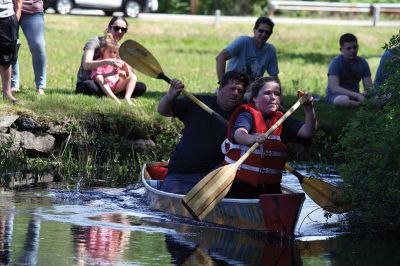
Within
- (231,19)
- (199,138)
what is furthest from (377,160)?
(231,19)

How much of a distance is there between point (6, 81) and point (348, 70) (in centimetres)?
445

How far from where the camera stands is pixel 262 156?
10.2 m

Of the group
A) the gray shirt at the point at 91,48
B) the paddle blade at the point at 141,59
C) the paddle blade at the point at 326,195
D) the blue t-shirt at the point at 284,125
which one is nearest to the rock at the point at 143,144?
the paddle blade at the point at 141,59

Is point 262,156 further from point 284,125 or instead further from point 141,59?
point 141,59

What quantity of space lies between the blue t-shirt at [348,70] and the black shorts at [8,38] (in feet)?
13.5

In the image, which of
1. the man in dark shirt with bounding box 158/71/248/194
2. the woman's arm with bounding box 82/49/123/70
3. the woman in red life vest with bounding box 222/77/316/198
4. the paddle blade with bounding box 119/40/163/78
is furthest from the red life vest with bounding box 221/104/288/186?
the woman's arm with bounding box 82/49/123/70

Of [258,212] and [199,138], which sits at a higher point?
[199,138]

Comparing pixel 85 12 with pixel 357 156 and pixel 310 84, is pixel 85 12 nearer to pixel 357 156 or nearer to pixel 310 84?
pixel 310 84

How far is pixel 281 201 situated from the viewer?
9797 mm

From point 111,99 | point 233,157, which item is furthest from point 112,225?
point 111,99

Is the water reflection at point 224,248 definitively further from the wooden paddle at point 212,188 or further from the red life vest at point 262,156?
the red life vest at point 262,156

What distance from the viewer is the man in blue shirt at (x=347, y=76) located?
1516 cm

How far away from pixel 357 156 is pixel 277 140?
76 cm

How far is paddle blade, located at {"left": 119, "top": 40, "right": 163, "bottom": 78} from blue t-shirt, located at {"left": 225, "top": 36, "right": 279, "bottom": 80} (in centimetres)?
193
